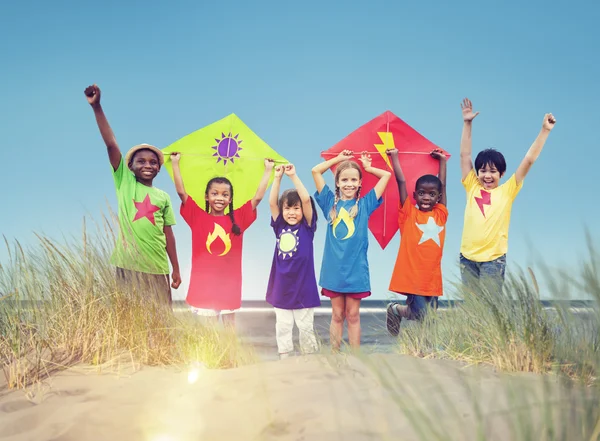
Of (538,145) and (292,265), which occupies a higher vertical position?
(538,145)

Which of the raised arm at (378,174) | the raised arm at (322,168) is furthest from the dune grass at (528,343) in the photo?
the raised arm at (322,168)

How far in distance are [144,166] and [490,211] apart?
3.36 metres

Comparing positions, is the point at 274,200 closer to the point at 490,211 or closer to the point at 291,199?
the point at 291,199

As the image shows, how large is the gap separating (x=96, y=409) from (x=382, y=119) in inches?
176

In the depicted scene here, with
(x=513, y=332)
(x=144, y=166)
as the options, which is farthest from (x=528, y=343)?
(x=144, y=166)

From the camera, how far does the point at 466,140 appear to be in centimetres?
564

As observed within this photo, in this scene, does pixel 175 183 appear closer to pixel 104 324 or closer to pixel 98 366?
pixel 104 324

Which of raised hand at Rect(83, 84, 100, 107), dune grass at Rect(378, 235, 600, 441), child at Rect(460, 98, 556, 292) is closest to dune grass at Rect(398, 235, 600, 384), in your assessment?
dune grass at Rect(378, 235, 600, 441)

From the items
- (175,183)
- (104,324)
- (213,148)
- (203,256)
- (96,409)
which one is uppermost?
(213,148)

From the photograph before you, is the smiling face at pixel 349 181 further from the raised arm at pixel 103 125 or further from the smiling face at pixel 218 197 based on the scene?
→ the raised arm at pixel 103 125

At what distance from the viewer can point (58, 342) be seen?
161 inches

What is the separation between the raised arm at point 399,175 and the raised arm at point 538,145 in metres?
1.16

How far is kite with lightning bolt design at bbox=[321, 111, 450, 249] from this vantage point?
20.2 feet

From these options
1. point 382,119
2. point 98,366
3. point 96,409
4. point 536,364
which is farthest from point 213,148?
point 536,364
